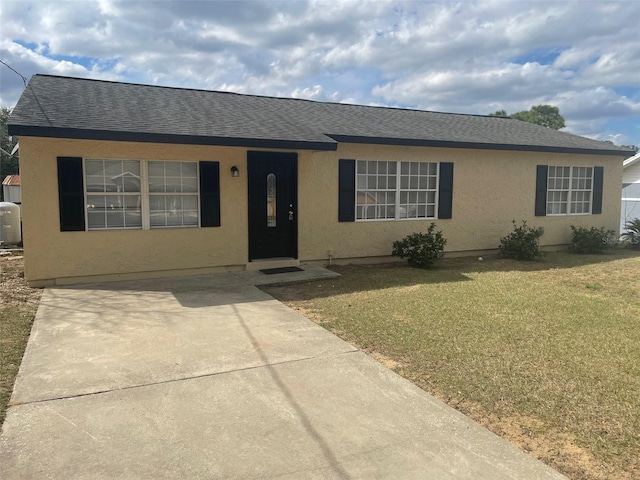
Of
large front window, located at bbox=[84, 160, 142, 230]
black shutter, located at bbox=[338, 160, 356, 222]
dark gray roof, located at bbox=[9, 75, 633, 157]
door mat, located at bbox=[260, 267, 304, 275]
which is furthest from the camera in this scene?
black shutter, located at bbox=[338, 160, 356, 222]

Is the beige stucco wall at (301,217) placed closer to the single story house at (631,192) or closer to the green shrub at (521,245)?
the green shrub at (521,245)

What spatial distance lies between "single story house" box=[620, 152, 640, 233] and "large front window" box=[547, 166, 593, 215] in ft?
13.4

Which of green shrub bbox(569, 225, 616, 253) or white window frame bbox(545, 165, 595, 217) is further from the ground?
white window frame bbox(545, 165, 595, 217)

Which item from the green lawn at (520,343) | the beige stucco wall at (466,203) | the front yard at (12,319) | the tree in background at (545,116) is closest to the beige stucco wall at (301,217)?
the beige stucco wall at (466,203)

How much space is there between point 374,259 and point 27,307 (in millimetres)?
6857

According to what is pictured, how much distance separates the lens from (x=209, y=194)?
8.87m

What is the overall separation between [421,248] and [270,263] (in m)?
3.26

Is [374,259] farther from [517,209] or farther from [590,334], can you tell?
[590,334]

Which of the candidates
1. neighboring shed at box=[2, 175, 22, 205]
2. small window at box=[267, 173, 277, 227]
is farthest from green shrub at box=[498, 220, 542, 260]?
neighboring shed at box=[2, 175, 22, 205]

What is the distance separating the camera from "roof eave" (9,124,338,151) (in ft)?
22.3

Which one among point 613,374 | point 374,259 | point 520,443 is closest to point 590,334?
point 613,374

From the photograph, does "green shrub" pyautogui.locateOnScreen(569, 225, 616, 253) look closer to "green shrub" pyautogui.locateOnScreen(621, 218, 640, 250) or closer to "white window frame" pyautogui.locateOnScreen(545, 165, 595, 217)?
"white window frame" pyautogui.locateOnScreen(545, 165, 595, 217)

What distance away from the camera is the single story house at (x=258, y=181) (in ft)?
25.7

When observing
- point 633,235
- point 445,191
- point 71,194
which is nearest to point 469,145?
point 445,191
